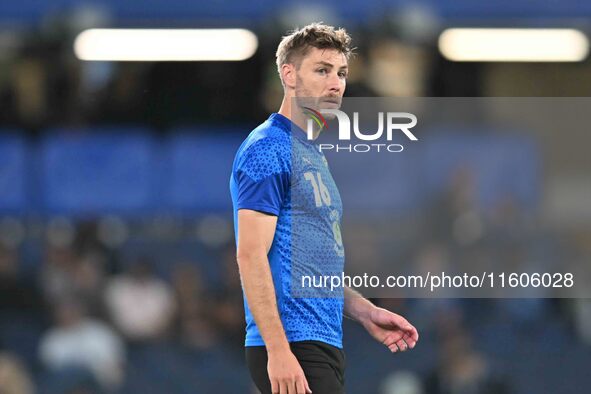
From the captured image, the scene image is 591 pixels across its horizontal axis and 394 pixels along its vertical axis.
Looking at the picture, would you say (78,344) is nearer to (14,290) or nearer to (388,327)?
(14,290)

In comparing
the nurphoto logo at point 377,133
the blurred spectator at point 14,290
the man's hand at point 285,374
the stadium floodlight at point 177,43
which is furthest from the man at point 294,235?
the blurred spectator at point 14,290

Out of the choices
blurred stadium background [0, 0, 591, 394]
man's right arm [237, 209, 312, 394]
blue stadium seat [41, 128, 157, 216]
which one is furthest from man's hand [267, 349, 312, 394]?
blue stadium seat [41, 128, 157, 216]

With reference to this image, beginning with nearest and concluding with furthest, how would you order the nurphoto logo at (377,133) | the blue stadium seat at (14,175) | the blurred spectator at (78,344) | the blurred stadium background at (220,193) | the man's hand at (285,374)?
the man's hand at (285,374) → the nurphoto logo at (377,133) → the blurred stadium background at (220,193) → the blue stadium seat at (14,175) → the blurred spectator at (78,344)

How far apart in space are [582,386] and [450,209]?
100cm

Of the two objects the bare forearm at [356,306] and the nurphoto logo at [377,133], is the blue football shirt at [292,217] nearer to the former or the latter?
the bare forearm at [356,306]

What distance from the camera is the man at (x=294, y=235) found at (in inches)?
110

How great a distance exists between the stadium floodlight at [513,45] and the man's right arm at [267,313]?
261 cm

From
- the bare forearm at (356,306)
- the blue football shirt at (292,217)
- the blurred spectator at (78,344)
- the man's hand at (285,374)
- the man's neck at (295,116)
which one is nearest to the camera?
the man's hand at (285,374)

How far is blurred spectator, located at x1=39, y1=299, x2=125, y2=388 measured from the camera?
541cm

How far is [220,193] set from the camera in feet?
17.1

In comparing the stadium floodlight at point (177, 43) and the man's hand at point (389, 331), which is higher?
the stadium floodlight at point (177, 43)

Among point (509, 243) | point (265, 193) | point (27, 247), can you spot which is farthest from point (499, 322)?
point (265, 193)

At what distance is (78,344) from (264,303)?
293 centimetres

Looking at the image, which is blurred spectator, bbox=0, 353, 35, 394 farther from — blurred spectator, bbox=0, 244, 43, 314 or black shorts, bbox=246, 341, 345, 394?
black shorts, bbox=246, 341, 345, 394
